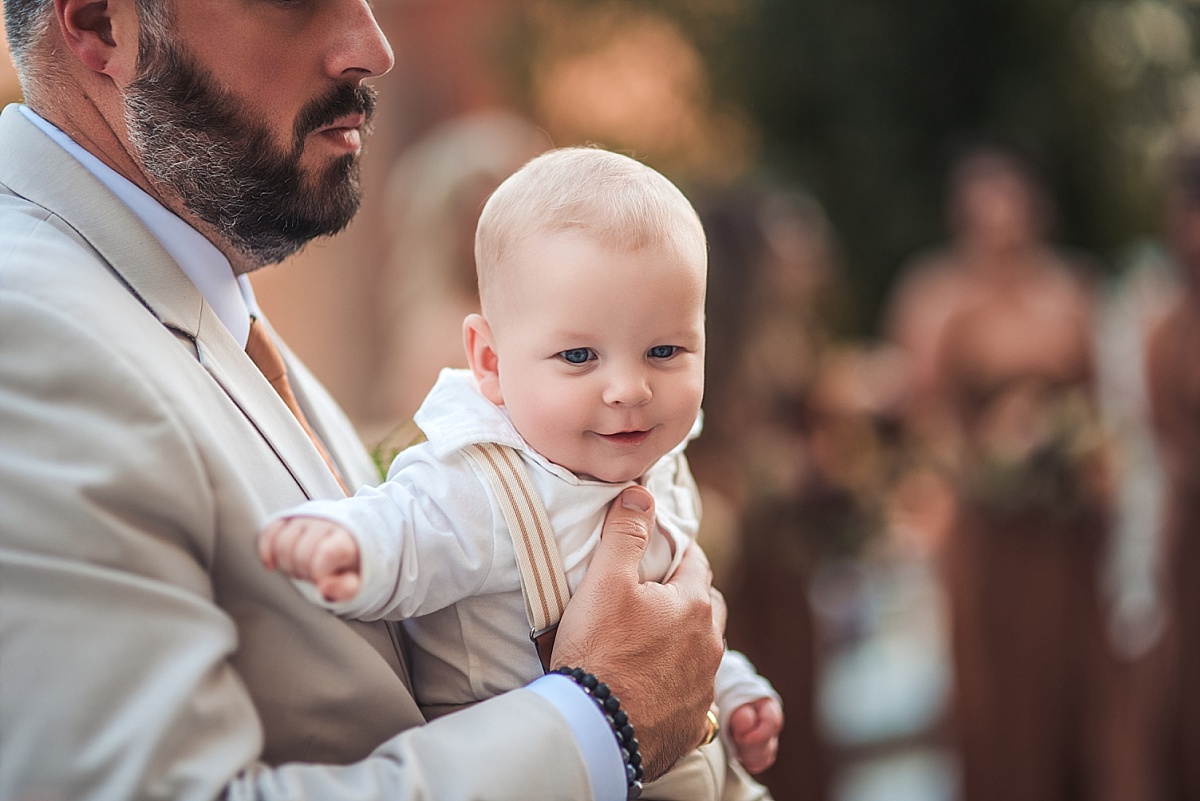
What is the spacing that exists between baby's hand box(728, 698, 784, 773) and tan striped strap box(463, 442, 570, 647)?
416 millimetres

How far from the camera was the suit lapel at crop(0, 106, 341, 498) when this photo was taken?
146 cm

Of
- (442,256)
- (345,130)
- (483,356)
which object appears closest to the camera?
(483,356)

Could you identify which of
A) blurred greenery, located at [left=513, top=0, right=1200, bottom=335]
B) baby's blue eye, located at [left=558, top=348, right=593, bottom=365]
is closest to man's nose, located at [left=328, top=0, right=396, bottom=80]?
baby's blue eye, located at [left=558, top=348, right=593, bottom=365]

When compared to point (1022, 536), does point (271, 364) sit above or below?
below

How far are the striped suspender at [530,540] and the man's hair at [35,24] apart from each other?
666 mm

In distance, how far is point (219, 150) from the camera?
1.60m

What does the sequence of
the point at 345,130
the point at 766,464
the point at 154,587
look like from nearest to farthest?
the point at 154,587 < the point at 345,130 < the point at 766,464

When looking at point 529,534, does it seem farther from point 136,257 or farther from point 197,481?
point 136,257

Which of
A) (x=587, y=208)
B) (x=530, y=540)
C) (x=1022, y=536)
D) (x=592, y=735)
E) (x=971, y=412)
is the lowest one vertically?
(x=592, y=735)

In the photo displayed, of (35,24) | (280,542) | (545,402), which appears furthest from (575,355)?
(35,24)

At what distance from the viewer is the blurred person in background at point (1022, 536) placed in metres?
4.71

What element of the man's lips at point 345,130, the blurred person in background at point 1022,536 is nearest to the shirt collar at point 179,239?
the man's lips at point 345,130

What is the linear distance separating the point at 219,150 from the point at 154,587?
635mm

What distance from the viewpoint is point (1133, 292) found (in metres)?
7.14
